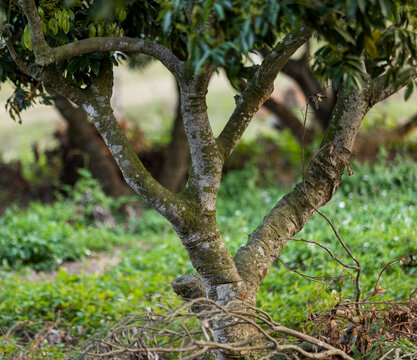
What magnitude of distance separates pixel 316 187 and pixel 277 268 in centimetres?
175

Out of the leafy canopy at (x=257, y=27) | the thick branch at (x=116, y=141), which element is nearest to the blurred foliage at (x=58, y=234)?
the thick branch at (x=116, y=141)

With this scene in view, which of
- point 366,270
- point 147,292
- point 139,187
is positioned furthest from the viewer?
point 147,292

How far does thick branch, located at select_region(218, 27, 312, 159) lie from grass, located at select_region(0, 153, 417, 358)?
0.80 meters

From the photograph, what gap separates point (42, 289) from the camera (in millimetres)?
4434

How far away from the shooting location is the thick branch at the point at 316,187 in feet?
9.58

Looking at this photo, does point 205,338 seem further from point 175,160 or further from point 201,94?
point 175,160

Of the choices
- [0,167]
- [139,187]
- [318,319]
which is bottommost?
[318,319]

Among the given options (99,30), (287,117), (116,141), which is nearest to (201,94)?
(116,141)

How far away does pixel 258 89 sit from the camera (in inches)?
109

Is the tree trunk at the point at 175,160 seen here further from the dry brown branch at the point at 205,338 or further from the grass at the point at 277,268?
the dry brown branch at the point at 205,338

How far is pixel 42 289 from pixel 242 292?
2.38 metres

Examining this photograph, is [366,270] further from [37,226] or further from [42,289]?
[37,226]

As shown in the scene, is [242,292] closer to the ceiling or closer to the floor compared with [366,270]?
closer to the floor

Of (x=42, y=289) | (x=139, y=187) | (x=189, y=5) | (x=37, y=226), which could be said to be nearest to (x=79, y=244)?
(x=37, y=226)
